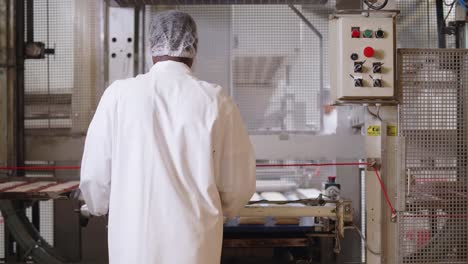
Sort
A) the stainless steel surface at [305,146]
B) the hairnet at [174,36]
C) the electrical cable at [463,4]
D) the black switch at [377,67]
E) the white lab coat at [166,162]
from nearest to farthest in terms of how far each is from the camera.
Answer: the white lab coat at [166,162]
the hairnet at [174,36]
the black switch at [377,67]
the electrical cable at [463,4]
the stainless steel surface at [305,146]

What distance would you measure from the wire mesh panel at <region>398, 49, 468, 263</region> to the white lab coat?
3.22 ft

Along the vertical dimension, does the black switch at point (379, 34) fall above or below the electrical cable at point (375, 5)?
below

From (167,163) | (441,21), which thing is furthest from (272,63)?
(167,163)

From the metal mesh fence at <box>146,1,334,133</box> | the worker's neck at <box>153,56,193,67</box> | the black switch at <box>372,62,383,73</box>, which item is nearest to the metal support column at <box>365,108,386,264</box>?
the black switch at <box>372,62,383,73</box>

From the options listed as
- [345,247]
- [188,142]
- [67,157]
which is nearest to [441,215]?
[345,247]

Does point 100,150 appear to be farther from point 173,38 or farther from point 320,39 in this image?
point 320,39

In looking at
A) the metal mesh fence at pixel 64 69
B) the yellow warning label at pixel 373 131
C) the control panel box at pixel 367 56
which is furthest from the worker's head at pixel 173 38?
the metal mesh fence at pixel 64 69

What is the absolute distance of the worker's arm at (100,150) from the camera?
49.4 inches

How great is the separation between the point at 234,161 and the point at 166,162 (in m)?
0.24

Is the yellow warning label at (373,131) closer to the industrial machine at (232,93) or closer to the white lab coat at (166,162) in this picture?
the industrial machine at (232,93)

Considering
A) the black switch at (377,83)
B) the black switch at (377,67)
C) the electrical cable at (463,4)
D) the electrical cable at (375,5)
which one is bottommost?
the black switch at (377,83)

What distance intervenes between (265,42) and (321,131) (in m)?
0.70

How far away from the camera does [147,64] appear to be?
7.91ft

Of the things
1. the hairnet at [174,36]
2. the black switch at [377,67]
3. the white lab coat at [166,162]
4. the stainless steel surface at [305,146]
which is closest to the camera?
the white lab coat at [166,162]
